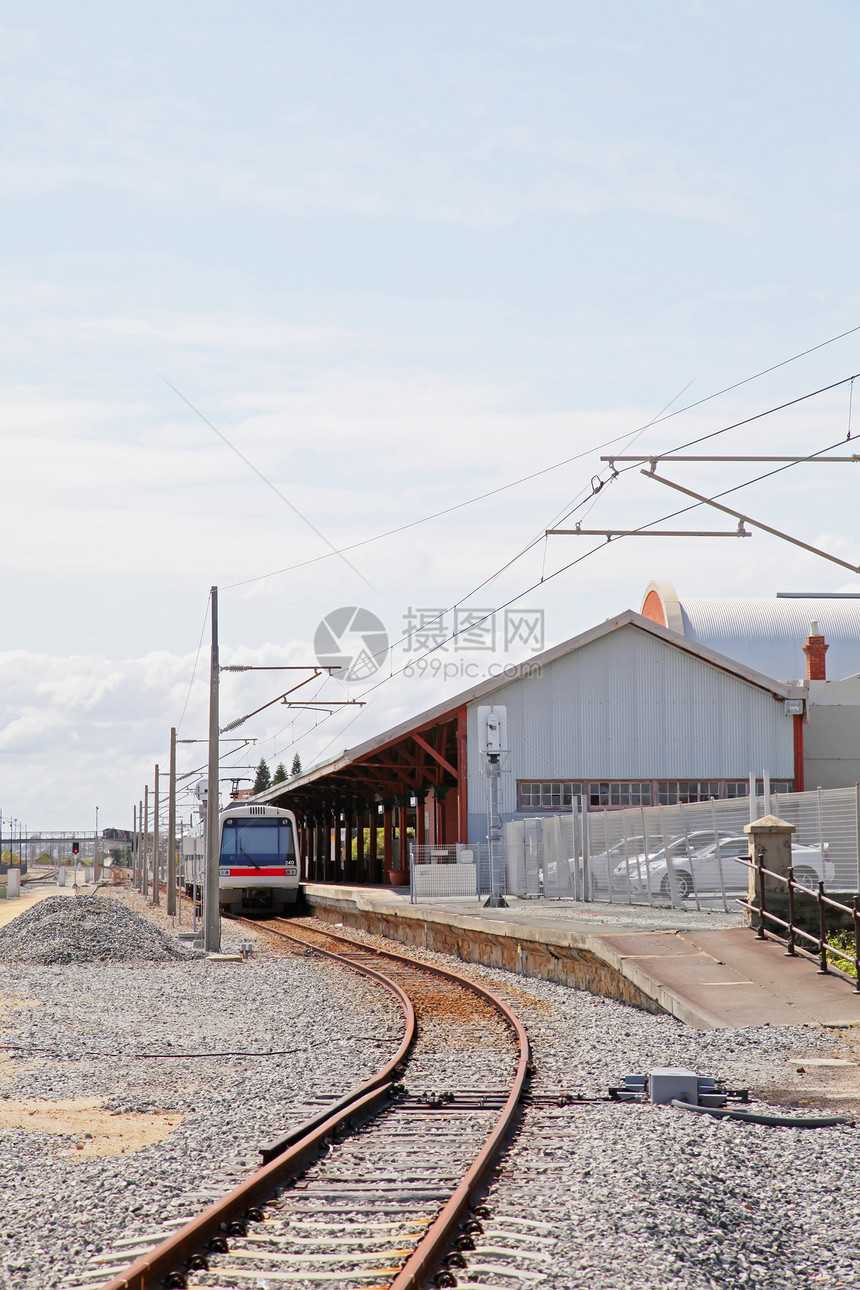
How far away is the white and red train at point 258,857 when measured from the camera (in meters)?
38.9

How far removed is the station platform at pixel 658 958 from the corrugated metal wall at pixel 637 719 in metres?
9.87

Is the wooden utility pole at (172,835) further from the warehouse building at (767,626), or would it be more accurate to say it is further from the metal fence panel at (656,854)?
the warehouse building at (767,626)

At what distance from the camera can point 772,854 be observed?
17.1m

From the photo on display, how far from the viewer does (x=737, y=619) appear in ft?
187

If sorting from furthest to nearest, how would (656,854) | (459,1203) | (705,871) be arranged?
(656,854) < (705,871) < (459,1203)

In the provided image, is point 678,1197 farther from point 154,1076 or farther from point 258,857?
point 258,857

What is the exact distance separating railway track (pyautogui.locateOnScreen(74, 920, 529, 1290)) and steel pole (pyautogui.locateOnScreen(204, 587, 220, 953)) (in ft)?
44.2

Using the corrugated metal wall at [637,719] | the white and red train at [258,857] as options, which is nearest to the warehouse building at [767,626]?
the corrugated metal wall at [637,719]

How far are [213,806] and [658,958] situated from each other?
10.6 m

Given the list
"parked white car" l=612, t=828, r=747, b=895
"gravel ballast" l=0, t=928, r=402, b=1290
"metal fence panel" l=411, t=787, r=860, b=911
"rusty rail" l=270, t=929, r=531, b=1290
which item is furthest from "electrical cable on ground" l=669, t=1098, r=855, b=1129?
"parked white car" l=612, t=828, r=747, b=895

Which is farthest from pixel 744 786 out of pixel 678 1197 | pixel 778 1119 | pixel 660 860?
pixel 678 1197

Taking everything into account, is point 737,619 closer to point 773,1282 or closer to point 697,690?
point 697,690

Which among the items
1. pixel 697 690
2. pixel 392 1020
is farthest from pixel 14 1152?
pixel 697 690

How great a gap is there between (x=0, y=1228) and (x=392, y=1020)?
28.4 feet
